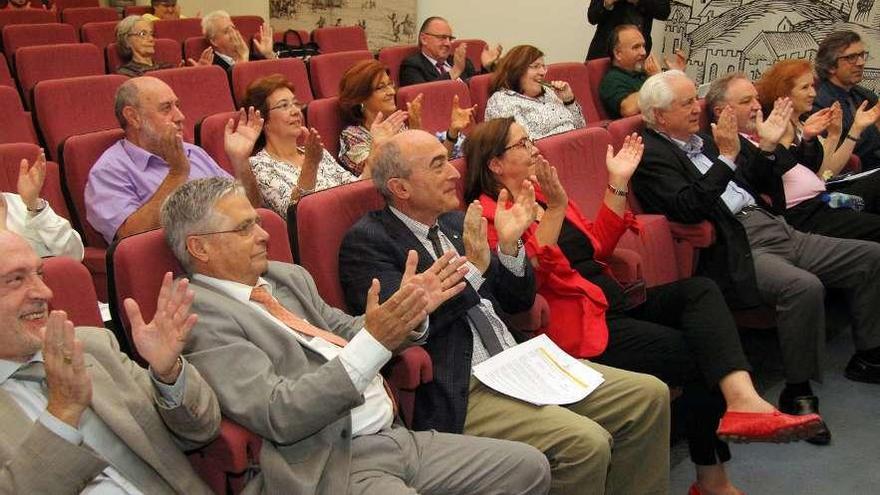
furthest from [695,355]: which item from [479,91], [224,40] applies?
[224,40]

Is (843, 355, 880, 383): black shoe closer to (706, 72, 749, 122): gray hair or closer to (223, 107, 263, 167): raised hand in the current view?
(706, 72, 749, 122): gray hair

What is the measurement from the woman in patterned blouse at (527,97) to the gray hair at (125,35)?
2.14 m

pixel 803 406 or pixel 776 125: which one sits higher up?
pixel 776 125

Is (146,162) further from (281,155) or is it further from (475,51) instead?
(475,51)

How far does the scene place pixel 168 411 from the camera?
1.68m

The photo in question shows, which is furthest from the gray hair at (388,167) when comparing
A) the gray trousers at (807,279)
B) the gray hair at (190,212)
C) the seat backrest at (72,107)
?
the seat backrest at (72,107)

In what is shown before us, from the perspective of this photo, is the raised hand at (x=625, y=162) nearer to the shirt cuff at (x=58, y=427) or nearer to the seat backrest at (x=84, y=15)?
the shirt cuff at (x=58, y=427)

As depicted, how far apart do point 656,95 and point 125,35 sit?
10.3 ft

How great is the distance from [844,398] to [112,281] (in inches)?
98.6

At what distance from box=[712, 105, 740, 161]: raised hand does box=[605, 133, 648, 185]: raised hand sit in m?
0.29

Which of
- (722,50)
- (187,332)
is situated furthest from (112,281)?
(722,50)

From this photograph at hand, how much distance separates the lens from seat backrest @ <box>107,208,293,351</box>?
6.41 feet

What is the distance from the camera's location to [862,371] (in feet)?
11.1

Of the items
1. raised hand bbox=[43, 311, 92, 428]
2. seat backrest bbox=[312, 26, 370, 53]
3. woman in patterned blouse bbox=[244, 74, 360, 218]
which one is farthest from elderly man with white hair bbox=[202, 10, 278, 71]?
raised hand bbox=[43, 311, 92, 428]
